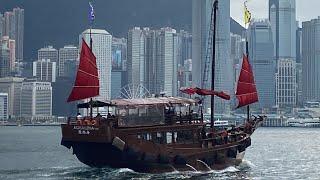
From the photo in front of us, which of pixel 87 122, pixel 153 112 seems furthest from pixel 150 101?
pixel 87 122

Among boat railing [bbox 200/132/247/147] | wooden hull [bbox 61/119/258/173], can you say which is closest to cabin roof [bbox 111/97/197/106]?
wooden hull [bbox 61/119/258/173]

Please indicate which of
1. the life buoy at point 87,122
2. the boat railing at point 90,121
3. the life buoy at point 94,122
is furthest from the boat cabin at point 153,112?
the life buoy at point 87,122

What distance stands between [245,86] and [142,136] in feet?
52.9

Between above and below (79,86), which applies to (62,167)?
below

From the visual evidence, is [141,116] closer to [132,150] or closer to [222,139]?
[132,150]

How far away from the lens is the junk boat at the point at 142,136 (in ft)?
175

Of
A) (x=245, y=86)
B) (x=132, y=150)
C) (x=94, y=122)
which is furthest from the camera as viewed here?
(x=245, y=86)

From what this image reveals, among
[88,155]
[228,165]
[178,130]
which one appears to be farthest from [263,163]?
[88,155]

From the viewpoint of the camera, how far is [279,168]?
219 feet

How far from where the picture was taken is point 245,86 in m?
67.3

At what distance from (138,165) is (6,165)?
17.3m

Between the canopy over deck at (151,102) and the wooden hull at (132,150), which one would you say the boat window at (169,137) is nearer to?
the wooden hull at (132,150)

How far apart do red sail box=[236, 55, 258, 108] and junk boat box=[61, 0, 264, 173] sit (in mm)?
7703

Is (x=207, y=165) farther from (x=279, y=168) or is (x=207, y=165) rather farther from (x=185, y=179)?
(x=279, y=168)
